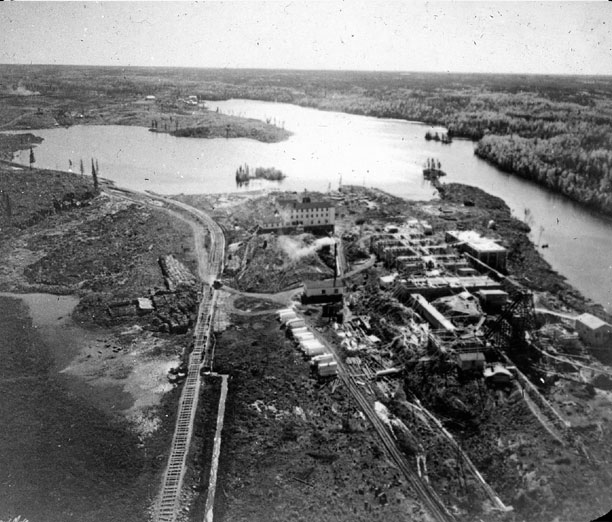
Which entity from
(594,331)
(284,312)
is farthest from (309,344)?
Answer: (594,331)

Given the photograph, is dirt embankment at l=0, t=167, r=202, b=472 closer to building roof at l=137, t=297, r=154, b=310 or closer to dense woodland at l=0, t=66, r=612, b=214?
building roof at l=137, t=297, r=154, b=310

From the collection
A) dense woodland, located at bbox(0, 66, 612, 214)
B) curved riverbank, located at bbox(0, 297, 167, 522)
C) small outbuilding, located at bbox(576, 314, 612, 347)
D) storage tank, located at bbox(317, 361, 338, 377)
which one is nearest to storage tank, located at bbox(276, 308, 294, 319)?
storage tank, located at bbox(317, 361, 338, 377)

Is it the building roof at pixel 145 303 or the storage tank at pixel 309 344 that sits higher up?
the building roof at pixel 145 303

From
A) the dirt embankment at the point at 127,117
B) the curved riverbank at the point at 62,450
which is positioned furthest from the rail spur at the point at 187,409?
the dirt embankment at the point at 127,117

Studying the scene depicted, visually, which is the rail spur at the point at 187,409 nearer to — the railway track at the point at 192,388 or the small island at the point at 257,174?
the railway track at the point at 192,388

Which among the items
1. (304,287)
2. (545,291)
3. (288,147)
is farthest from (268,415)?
(288,147)

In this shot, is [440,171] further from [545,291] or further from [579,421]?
[579,421]

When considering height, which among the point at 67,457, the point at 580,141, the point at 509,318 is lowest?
the point at 67,457
